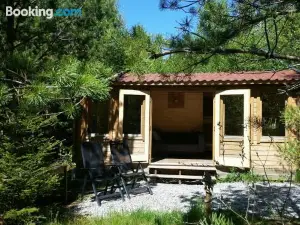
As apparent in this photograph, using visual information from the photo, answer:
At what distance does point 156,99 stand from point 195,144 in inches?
99.0

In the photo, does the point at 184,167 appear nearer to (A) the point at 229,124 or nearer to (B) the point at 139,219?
(A) the point at 229,124

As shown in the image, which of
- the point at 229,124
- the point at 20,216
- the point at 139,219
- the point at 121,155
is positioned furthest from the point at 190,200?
the point at 20,216

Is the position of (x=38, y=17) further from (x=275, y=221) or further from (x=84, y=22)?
(x=275, y=221)

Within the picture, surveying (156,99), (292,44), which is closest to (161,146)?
(156,99)

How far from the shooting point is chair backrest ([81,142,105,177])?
295 inches

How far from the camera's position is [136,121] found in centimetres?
1030

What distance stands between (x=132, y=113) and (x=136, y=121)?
0.81 feet

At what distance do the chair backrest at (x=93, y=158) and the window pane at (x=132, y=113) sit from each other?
8.31ft

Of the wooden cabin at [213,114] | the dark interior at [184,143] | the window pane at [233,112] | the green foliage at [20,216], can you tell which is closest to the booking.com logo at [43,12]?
the wooden cabin at [213,114]

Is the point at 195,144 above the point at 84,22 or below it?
below

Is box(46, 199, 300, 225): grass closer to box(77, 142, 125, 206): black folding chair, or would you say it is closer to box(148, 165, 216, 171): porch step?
box(77, 142, 125, 206): black folding chair

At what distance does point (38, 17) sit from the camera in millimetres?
7359

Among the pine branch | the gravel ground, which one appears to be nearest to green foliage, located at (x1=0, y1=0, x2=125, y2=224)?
the pine branch

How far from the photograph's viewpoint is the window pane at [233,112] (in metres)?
9.56
